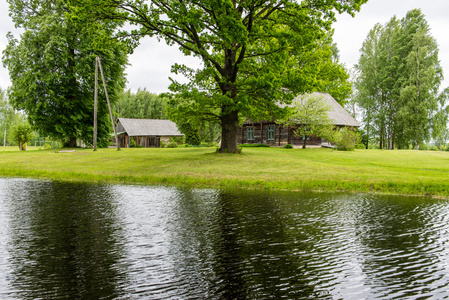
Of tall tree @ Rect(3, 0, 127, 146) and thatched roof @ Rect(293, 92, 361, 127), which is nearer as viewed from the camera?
tall tree @ Rect(3, 0, 127, 146)

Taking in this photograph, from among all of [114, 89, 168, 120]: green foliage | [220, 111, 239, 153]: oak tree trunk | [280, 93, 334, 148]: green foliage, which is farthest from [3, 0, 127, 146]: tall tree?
[114, 89, 168, 120]: green foliage

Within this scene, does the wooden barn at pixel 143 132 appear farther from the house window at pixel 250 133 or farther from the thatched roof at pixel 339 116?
the thatched roof at pixel 339 116

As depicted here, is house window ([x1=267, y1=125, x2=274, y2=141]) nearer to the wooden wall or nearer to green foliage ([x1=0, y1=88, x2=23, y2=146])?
the wooden wall

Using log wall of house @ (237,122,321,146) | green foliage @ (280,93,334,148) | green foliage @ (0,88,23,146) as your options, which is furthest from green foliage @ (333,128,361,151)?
green foliage @ (0,88,23,146)

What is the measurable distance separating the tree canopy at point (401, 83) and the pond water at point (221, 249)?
41.1m

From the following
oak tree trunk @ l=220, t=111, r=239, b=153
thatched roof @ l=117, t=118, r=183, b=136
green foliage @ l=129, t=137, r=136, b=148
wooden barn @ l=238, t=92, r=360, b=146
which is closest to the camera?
oak tree trunk @ l=220, t=111, r=239, b=153

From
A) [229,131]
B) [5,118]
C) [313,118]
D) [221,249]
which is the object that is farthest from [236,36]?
[5,118]

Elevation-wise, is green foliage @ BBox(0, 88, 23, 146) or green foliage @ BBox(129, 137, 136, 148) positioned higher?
green foliage @ BBox(0, 88, 23, 146)

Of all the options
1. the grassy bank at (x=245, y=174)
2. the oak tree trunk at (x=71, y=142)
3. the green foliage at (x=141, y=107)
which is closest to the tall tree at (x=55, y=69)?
the oak tree trunk at (x=71, y=142)

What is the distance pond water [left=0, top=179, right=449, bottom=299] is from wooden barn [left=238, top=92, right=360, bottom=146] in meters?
30.0

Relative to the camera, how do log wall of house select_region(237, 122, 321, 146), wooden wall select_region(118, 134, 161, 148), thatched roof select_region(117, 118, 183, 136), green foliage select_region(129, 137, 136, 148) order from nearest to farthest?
log wall of house select_region(237, 122, 321, 146) → green foliage select_region(129, 137, 136, 148) → thatched roof select_region(117, 118, 183, 136) → wooden wall select_region(118, 134, 161, 148)

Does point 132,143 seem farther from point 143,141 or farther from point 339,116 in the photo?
point 339,116

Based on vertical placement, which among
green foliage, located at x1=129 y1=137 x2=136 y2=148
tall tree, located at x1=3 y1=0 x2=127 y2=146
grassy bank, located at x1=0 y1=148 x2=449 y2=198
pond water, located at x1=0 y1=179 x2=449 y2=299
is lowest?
pond water, located at x1=0 y1=179 x2=449 y2=299

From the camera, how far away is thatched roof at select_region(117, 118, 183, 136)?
57263 millimetres
